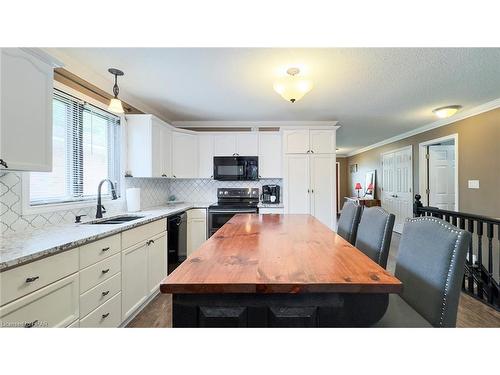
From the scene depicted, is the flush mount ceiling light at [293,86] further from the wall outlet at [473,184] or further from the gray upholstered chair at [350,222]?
the wall outlet at [473,184]

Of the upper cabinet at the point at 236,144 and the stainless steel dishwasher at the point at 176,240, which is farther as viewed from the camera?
the upper cabinet at the point at 236,144

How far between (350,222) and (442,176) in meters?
4.24

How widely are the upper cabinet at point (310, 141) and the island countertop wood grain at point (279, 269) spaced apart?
8.38 feet

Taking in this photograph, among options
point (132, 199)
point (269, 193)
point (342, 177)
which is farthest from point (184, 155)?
point (342, 177)

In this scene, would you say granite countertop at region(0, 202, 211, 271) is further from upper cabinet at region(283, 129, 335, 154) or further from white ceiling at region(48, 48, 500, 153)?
upper cabinet at region(283, 129, 335, 154)

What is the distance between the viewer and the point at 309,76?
2.37 metres

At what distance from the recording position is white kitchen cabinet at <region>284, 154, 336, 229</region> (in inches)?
152

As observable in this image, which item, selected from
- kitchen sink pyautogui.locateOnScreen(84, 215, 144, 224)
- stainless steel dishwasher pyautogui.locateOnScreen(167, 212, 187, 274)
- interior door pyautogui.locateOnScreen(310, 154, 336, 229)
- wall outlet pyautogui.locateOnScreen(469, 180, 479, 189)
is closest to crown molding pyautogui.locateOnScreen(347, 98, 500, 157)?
wall outlet pyautogui.locateOnScreen(469, 180, 479, 189)

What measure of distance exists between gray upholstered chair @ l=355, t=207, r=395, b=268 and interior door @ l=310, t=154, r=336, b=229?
219cm

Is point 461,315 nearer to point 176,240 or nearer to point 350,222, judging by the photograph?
point 350,222

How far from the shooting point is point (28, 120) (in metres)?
1.30

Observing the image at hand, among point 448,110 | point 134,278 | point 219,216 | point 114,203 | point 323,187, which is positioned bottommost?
point 134,278

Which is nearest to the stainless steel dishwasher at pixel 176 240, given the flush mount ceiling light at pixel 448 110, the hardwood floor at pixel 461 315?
the hardwood floor at pixel 461 315

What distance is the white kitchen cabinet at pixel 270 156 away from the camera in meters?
4.05
